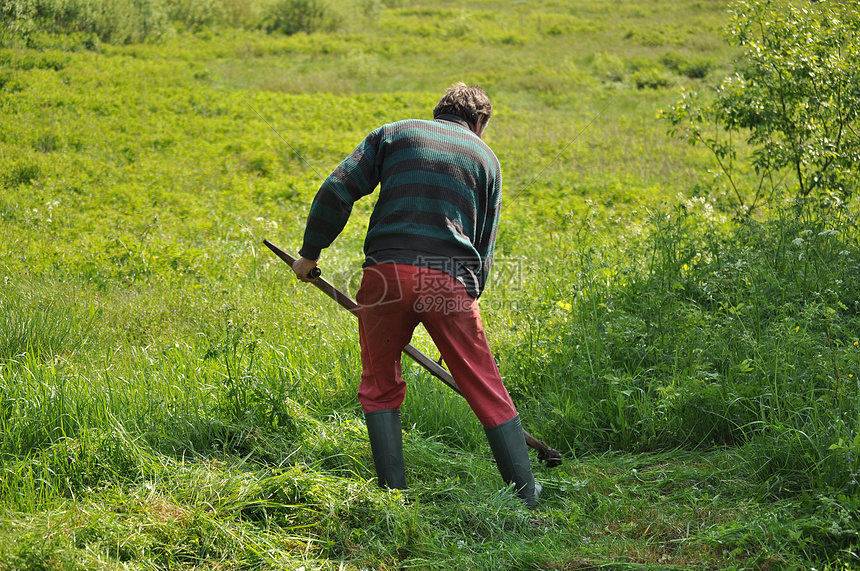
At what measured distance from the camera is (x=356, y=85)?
54.2 feet

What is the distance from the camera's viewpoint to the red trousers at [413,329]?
112 inches

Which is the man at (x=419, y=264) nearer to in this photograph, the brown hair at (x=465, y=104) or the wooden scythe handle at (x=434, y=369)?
the brown hair at (x=465, y=104)

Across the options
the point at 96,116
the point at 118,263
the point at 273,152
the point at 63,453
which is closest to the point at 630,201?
the point at 273,152

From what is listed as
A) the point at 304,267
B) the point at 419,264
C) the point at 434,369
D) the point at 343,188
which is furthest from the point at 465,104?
the point at 434,369

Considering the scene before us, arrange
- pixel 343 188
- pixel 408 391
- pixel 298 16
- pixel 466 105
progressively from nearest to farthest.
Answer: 1. pixel 343 188
2. pixel 466 105
3. pixel 408 391
4. pixel 298 16

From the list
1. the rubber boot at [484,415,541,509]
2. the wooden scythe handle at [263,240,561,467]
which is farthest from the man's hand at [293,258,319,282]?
the rubber boot at [484,415,541,509]

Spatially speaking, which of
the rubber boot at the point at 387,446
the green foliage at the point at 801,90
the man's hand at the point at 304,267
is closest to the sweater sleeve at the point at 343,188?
the man's hand at the point at 304,267

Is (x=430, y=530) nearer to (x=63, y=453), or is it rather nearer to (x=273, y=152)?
(x=63, y=453)

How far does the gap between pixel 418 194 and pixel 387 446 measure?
1.18 m

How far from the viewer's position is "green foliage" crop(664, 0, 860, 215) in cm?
523

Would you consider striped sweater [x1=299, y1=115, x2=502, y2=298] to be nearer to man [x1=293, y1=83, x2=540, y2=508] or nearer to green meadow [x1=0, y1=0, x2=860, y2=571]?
man [x1=293, y1=83, x2=540, y2=508]

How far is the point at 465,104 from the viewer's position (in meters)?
3.12

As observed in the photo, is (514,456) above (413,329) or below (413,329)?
below

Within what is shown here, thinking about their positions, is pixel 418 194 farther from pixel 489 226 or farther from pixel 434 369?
pixel 434 369
